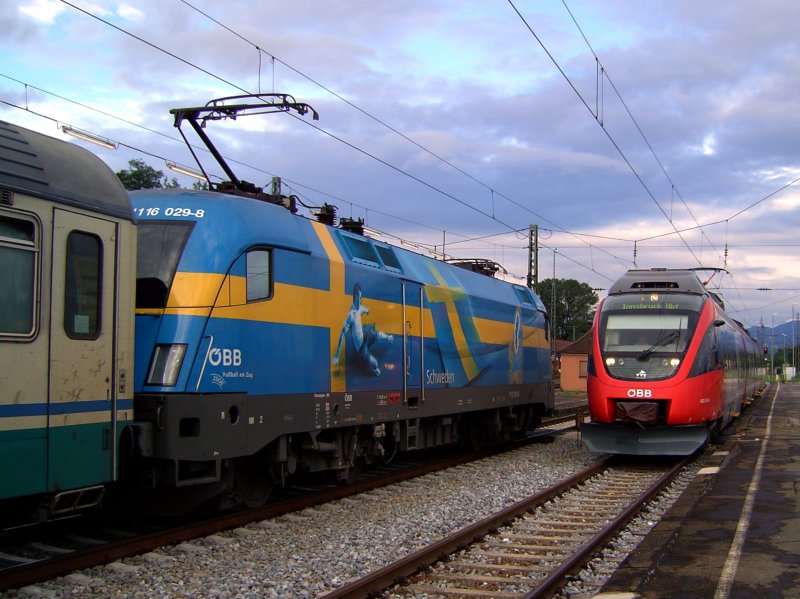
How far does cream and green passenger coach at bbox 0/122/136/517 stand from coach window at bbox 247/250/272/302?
5.21 feet

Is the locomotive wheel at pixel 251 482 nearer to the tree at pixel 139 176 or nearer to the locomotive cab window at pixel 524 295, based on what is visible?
the locomotive cab window at pixel 524 295

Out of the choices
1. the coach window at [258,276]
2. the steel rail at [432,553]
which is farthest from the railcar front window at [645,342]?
the coach window at [258,276]

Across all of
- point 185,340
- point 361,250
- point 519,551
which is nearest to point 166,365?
point 185,340

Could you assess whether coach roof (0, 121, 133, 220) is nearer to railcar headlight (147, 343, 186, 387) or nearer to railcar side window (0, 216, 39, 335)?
railcar side window (0, 216, 39, 335)

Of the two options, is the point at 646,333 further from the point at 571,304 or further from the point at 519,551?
the point at 571,304

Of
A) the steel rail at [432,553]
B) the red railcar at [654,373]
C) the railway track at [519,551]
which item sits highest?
the red railcar at [654,373]

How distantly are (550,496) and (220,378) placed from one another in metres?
5.28

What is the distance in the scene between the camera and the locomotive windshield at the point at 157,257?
25.7 feet

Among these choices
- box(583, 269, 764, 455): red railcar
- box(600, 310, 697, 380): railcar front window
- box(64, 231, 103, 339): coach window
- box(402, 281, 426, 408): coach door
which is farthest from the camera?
box(600, 310, 697, 380): railcar front window

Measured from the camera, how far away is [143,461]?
7.45m

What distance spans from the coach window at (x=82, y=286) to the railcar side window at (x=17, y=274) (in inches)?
13.3

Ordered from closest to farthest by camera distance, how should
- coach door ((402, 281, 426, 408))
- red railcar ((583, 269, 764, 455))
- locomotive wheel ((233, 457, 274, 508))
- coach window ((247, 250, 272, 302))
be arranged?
coach window ((247, 250, 272, 302)) → locomotive wheel ((233, 457, 274, 508)) → coach door ((402, 281, 426, 408)) → red railcar ((583, 269, 764, 455))

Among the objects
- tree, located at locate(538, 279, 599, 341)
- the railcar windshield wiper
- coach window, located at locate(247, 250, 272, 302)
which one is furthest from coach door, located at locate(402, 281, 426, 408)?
tree, located at locate(538, 279, 599, 341)

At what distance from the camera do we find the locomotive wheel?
9.05m
